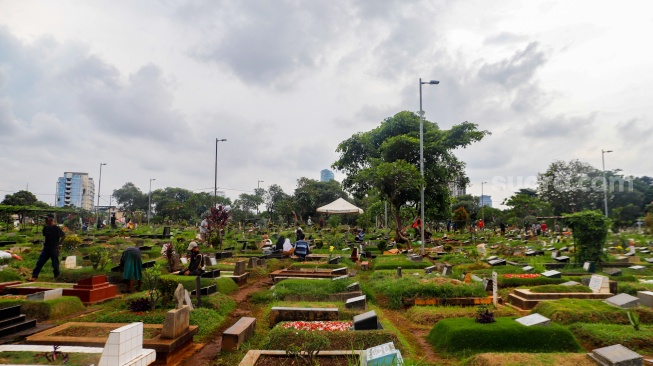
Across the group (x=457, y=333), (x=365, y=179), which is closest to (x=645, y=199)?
(x=365, y=179)

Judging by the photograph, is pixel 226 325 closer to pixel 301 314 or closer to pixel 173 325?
pixel 301 314

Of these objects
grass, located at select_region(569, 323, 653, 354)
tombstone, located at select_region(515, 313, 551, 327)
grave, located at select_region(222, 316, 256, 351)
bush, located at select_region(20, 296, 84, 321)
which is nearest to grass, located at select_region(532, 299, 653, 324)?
grass, located at select_region(569, 323, 653, 354)

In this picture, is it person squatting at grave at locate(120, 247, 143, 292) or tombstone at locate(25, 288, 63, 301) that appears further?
person squatting at grave at locate(120, 247, 143, 292)

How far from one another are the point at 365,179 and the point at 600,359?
18.6m

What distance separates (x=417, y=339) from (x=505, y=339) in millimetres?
1565

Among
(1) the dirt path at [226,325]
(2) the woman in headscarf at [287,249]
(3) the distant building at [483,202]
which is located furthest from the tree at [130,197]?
(1) the dirt path at [226,325]

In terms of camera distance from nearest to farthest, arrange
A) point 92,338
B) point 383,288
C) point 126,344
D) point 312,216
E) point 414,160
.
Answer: point 126,344 < point 92,338 < point 383,288 < point 414,160 < point 312,216

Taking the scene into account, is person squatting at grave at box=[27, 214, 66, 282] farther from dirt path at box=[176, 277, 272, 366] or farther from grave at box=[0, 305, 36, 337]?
dirt path at box=[176, 277, 272, 366]

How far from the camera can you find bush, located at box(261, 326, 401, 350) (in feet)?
20.4

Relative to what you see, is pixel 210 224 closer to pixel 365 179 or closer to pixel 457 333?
pixel 365 179

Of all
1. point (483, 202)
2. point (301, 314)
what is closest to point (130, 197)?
point (483, 202)

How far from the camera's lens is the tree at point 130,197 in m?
88.4

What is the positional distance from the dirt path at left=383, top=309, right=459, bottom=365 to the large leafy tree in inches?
576

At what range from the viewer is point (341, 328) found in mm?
7188
